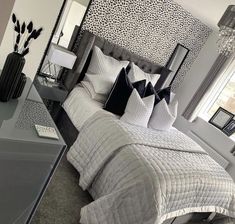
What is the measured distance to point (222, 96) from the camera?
178 inches

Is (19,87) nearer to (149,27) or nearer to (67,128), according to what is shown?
(67,128)

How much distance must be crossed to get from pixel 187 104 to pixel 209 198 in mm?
2570

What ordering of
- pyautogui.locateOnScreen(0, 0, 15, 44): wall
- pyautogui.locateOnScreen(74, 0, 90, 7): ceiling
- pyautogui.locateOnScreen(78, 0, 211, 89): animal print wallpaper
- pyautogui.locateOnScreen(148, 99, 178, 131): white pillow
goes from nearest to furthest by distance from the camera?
pyautogui.locateOnScreen(0, 0, 15, 44): wall
pyautogui.locateOnScreen(74, 0, 90, 7): ceiling
pyautogui.locateOnScreen(148, 99, 178, 131): white pillow
pyautogui.locateOnScreen(78, 0, 211, 89): animal print wallpaper

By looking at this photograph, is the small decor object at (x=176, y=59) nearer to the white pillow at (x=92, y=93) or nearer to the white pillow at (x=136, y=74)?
the white pillow at (x=136, y=74)

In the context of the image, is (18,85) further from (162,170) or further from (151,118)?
(151,118)

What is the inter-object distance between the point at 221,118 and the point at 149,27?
1.92 metres

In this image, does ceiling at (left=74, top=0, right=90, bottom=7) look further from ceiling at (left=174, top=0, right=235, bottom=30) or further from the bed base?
ceiling at (left=174, top=0, right=235, bottom=30)

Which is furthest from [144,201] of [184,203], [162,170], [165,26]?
[165,26]

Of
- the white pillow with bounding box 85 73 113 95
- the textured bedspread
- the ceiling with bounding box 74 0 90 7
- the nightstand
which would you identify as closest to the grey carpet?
the textured bedspread

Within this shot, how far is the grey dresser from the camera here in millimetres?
1257

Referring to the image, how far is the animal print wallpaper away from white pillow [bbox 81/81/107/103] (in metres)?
0.72

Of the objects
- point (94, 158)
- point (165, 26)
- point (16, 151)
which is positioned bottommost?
point (94, 158)

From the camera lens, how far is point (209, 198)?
2.40 meters

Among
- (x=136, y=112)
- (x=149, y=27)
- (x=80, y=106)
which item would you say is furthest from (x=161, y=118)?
(x=149, y=27)
